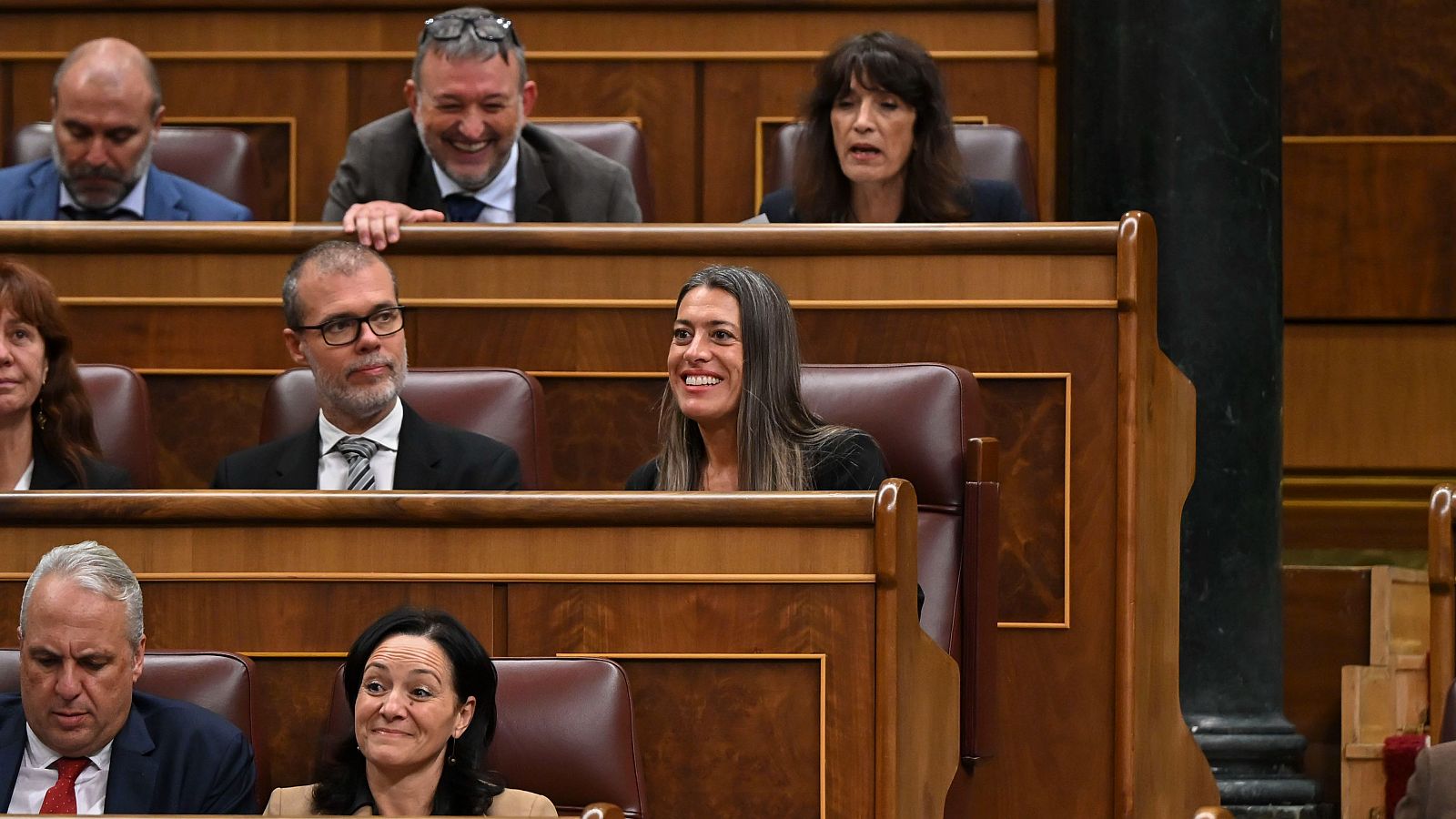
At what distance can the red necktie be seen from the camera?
111 centimetres

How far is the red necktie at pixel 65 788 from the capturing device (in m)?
1.11

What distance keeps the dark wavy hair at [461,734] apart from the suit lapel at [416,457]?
11.6 inches

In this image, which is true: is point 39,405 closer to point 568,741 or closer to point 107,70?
point 107,70

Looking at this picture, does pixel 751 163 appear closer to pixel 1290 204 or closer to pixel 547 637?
pixel 1290 204

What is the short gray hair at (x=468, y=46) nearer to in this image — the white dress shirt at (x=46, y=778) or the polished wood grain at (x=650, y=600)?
the polished wood grain at (x=650, y=600)

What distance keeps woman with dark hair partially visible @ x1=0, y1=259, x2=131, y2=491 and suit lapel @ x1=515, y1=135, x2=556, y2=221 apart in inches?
16.4

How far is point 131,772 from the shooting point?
112cm

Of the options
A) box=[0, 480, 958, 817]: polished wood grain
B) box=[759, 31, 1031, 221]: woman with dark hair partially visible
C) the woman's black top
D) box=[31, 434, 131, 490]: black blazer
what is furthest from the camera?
box=[759, 31, 1031, 221]: woman with dark hair partially visible

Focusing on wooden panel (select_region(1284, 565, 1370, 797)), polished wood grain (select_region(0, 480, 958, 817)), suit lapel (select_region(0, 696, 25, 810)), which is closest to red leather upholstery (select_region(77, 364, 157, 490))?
polished wood grain (select_region(0, 480, 958, 817))

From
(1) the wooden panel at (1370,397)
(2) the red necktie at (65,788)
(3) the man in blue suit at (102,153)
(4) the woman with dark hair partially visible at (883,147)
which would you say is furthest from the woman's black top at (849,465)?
(1) the wooden panel at (1370,397)

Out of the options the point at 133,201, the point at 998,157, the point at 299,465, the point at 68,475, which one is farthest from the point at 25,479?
the point at 998,157

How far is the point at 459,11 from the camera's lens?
1.70 m

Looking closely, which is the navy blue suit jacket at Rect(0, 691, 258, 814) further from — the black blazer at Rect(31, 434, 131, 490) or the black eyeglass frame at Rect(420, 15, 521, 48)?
the black eyeglass frame at Rect(420, 15, 521, 48)

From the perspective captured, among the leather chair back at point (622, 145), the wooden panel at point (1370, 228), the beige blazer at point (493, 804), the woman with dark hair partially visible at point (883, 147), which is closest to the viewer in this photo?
the beige blazer at point (493, 804)
